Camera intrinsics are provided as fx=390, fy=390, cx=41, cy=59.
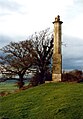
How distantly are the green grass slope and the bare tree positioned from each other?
15205 mm

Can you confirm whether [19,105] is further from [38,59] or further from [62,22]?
[38,59]

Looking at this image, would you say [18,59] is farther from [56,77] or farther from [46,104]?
[46,104]

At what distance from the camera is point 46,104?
2548cm

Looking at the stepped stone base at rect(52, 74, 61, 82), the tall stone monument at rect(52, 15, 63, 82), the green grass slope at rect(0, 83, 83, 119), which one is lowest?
the green grass slope at rect(0, 83, 83, 119)

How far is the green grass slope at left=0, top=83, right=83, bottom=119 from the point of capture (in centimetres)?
2323

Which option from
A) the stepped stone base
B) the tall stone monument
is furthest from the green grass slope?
the tall stone monument

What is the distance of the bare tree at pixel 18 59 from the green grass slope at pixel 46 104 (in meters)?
15.2

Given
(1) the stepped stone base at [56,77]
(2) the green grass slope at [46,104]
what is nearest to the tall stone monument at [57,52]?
(1) the stepped stone base at [56,77]

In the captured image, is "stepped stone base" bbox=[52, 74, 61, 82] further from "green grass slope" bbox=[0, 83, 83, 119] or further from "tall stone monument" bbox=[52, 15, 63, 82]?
"green grass slope" bbox=[0, 83, 83, 119]

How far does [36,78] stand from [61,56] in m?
8.84

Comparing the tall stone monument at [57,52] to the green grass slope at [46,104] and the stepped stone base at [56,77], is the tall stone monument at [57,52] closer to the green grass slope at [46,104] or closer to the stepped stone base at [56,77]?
the stepped stone base at [56,77]

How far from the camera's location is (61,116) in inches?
893

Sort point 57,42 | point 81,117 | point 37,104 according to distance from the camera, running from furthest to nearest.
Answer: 1. point 57,42
2. point 37,104
3. point 81,117

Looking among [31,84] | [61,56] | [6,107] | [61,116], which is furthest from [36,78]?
[61,116]
